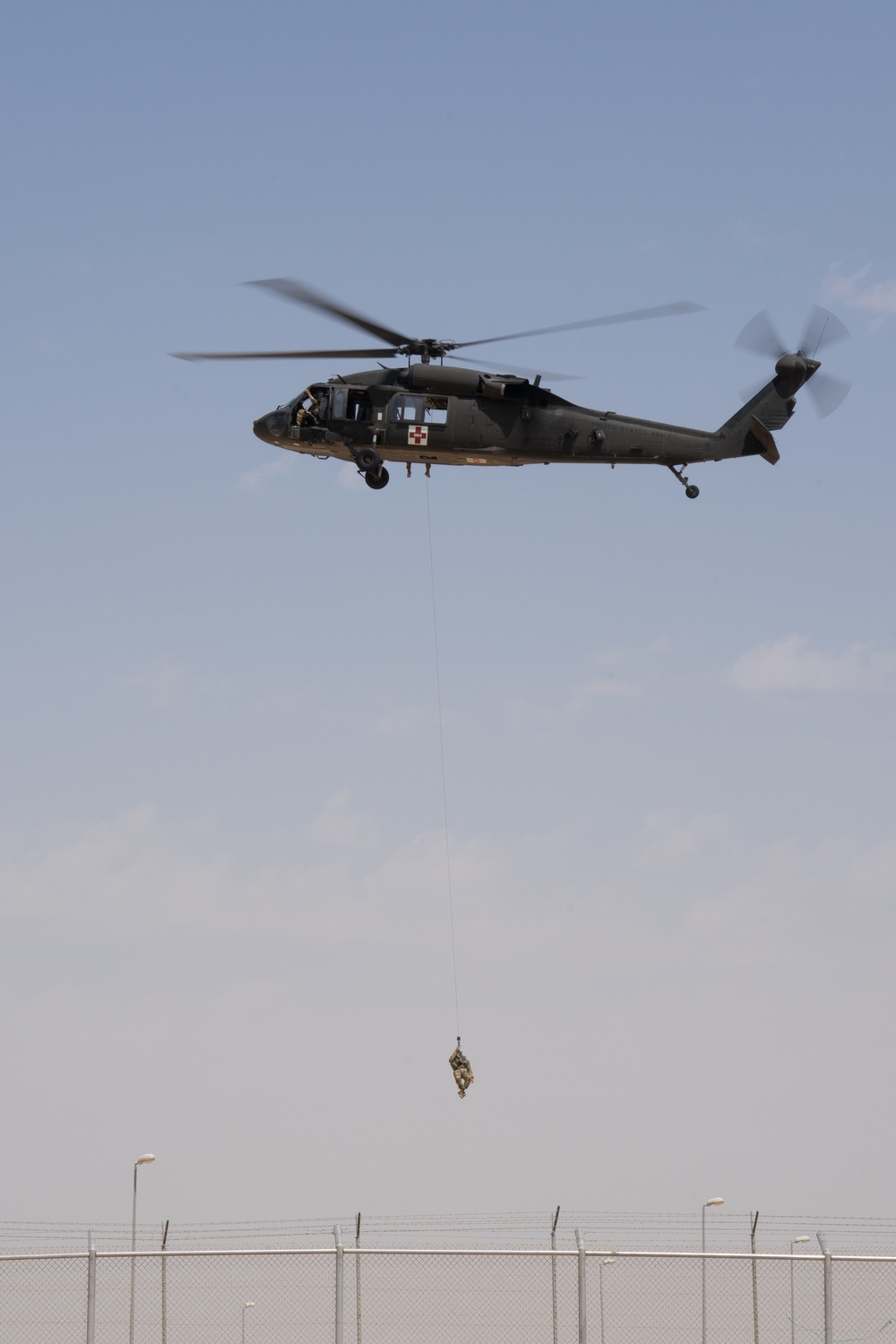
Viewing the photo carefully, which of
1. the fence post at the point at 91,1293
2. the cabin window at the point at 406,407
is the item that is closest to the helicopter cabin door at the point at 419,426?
A: the cabin window at the point at 406,407

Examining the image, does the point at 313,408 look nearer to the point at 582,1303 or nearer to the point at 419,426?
the point at 419,426

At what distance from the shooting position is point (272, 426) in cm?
2842

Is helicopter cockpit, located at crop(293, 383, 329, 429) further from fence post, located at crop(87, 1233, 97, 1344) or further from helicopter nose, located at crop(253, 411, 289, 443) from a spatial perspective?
fence post, located at crop(87, 1233, 97, 1344)

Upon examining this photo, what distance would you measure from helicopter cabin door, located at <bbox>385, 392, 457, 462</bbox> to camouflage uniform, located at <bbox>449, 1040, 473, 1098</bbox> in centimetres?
1087

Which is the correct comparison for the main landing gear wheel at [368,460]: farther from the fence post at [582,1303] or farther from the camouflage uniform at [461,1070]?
the fence post at [582,1303]

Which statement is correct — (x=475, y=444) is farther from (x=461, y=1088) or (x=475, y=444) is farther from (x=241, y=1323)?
(x=241, y=1323)

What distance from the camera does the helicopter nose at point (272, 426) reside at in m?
28.3

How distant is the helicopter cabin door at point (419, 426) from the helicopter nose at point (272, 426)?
2159mm

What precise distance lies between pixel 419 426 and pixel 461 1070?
11.6 m

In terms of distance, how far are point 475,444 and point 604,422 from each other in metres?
2.44

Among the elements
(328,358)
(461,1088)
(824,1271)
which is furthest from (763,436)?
(824,1271)

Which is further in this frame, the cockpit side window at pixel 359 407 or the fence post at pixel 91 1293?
the cockpit side window at pixel 359 407

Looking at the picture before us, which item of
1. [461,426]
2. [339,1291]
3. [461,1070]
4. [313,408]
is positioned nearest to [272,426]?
[313,408]

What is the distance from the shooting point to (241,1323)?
16.1 metres
